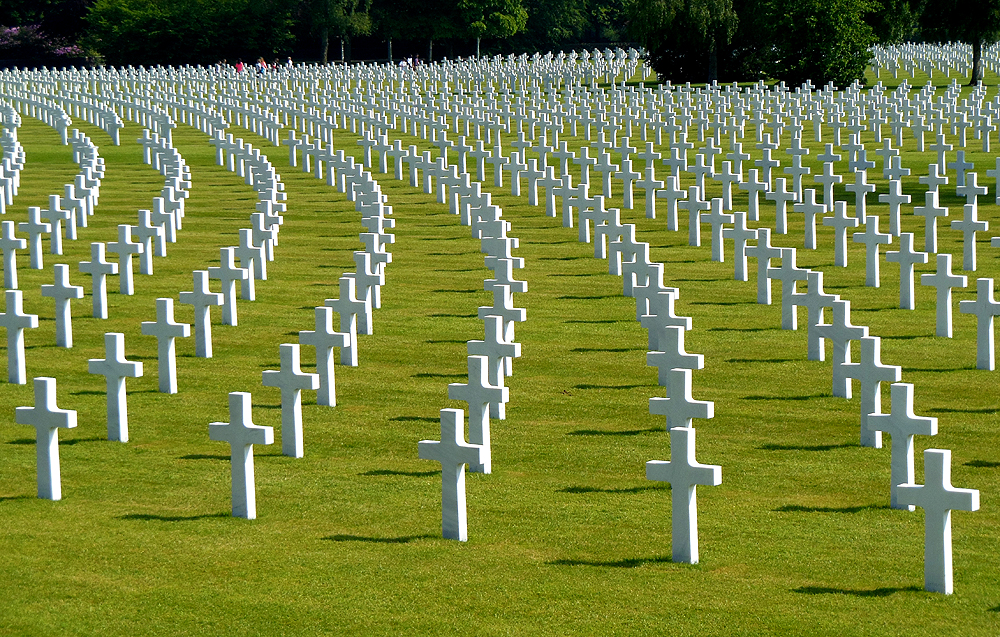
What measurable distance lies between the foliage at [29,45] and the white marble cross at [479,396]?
7816cm

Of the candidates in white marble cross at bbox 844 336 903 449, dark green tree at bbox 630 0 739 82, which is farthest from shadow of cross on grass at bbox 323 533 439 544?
dark green tree at bbox 630 0 739 82

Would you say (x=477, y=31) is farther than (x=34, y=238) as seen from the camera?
Yes

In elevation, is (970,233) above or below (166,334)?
above

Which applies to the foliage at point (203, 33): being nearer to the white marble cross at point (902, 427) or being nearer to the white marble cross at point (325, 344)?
the white marble cross at point (325, 344)

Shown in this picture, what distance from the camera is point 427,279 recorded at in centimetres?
1589

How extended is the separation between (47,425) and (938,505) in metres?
4.37

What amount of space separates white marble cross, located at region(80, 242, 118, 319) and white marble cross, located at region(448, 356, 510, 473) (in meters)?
5.81

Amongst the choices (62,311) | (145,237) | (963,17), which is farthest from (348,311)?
(963,17)

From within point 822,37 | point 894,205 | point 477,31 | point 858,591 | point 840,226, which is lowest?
point 858,591

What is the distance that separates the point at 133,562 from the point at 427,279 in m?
9.13

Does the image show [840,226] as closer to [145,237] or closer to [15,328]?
[145,237]

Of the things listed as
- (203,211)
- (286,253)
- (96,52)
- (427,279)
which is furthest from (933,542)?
(96,52)

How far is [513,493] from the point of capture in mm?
8055

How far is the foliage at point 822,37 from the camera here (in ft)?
142
